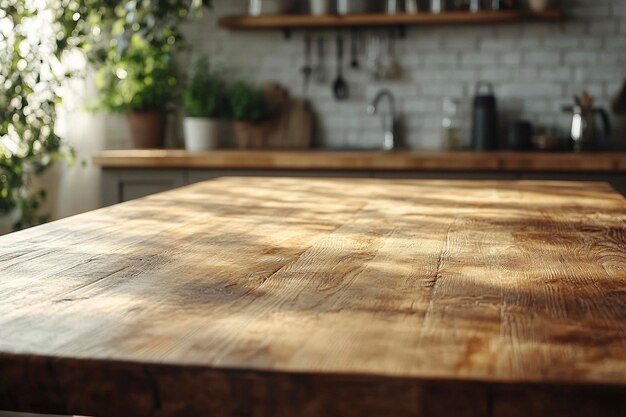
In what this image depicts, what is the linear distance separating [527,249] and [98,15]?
3.21 m

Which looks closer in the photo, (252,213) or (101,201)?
(252,213)

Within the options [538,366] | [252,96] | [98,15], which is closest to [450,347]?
[538,366]

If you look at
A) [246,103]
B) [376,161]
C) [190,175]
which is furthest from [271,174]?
[246,103]

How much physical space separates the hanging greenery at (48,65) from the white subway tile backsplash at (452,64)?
54 centimetres

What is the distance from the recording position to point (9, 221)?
407cm

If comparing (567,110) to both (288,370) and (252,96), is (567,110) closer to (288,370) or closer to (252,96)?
(252,96)

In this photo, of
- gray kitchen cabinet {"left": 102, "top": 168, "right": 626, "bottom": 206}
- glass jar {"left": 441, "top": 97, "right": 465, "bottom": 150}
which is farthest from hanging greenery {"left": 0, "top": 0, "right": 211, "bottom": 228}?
glass jar {"left": 441, "top": 97, "right": 465, "bottom": 150}

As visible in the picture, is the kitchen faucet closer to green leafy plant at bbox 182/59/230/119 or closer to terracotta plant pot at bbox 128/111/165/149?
green leafy plant at bbox 182/59/230/119

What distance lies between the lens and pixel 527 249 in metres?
1.67

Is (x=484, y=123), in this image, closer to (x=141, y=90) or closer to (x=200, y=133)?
(x=200, y=133)

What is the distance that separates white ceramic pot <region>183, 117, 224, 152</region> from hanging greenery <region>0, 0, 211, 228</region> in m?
0.33

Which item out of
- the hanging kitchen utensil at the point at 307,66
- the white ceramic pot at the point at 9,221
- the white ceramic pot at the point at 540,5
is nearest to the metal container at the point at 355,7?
the hanging kitchen utensil at the point at 307,66

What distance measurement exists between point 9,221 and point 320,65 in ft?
6.68

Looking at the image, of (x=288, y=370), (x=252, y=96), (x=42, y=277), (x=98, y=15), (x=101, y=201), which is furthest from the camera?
(x=252, y=96)
